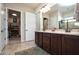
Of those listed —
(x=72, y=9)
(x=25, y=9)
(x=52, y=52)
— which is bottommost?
(x=52, y=52)

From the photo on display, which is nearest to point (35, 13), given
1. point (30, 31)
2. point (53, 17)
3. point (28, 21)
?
point (28, 21)

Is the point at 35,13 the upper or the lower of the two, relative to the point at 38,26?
upper

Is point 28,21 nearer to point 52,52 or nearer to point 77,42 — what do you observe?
point 52,52

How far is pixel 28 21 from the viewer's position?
16.5 feet

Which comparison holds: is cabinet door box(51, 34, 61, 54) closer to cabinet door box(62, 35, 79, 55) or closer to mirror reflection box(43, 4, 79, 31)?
cabinet door box(62, 35, 79, 55)

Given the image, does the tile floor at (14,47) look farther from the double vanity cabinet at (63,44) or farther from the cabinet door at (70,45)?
the cabinet door at (70,45)

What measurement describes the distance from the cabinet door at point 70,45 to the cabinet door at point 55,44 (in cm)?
20

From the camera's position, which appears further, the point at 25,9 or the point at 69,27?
the point at 25,9

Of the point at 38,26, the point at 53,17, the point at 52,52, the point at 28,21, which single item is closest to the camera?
the point at 52,52

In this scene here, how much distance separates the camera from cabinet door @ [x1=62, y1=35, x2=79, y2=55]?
197cm

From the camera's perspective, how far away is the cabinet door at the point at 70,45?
1971 millimetres

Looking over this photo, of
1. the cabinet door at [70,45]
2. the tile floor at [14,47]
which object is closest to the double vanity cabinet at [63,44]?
the cabinet door at [70,45]

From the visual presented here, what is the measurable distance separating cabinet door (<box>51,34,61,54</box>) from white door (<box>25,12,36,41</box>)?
1.94 meters

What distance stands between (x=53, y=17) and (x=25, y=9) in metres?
2.01
